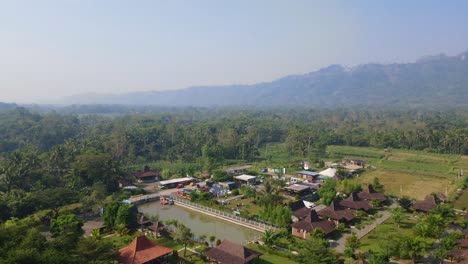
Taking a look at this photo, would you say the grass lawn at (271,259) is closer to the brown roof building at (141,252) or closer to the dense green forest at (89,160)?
the brown roof building at (141,252)

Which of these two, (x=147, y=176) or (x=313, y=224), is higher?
(x=313, y=224)

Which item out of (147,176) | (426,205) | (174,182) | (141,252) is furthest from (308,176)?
(141,252)

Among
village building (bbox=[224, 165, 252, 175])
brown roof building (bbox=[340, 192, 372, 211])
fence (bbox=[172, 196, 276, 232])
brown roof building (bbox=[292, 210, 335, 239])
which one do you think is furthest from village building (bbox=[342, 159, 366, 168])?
fence (bbox=[172, 196, 276, 232])

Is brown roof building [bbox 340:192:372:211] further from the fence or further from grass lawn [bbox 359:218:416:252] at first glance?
the fence

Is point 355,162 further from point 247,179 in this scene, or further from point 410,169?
point 247,179

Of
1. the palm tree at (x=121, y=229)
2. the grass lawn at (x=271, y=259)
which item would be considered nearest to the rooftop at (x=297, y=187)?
the grass lawn at (x=271, y=259)

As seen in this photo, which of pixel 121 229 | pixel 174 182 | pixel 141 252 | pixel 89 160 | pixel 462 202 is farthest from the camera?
pixel 174 182

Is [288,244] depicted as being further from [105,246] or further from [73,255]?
[73,255]
